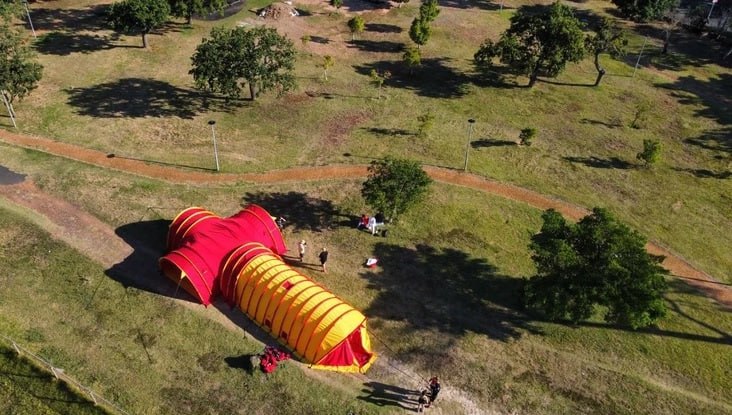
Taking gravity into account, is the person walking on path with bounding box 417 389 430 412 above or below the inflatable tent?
below

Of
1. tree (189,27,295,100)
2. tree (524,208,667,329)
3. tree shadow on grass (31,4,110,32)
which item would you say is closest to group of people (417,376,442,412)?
tree (524,208,667,329)

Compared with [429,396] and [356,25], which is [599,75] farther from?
[429,396]

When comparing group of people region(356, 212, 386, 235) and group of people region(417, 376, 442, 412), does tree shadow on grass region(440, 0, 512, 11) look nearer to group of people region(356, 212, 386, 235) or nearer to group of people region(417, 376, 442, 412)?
group of people region(356, 212, 386, 235)

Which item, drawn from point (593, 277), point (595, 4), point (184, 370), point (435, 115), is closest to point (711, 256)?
point (593, 277)

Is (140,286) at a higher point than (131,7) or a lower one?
lower

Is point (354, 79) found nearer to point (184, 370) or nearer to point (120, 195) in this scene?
point (120, 195)

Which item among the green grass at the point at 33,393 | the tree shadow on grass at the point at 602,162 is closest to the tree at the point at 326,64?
the tree shadow on grass at the point at 602,162
